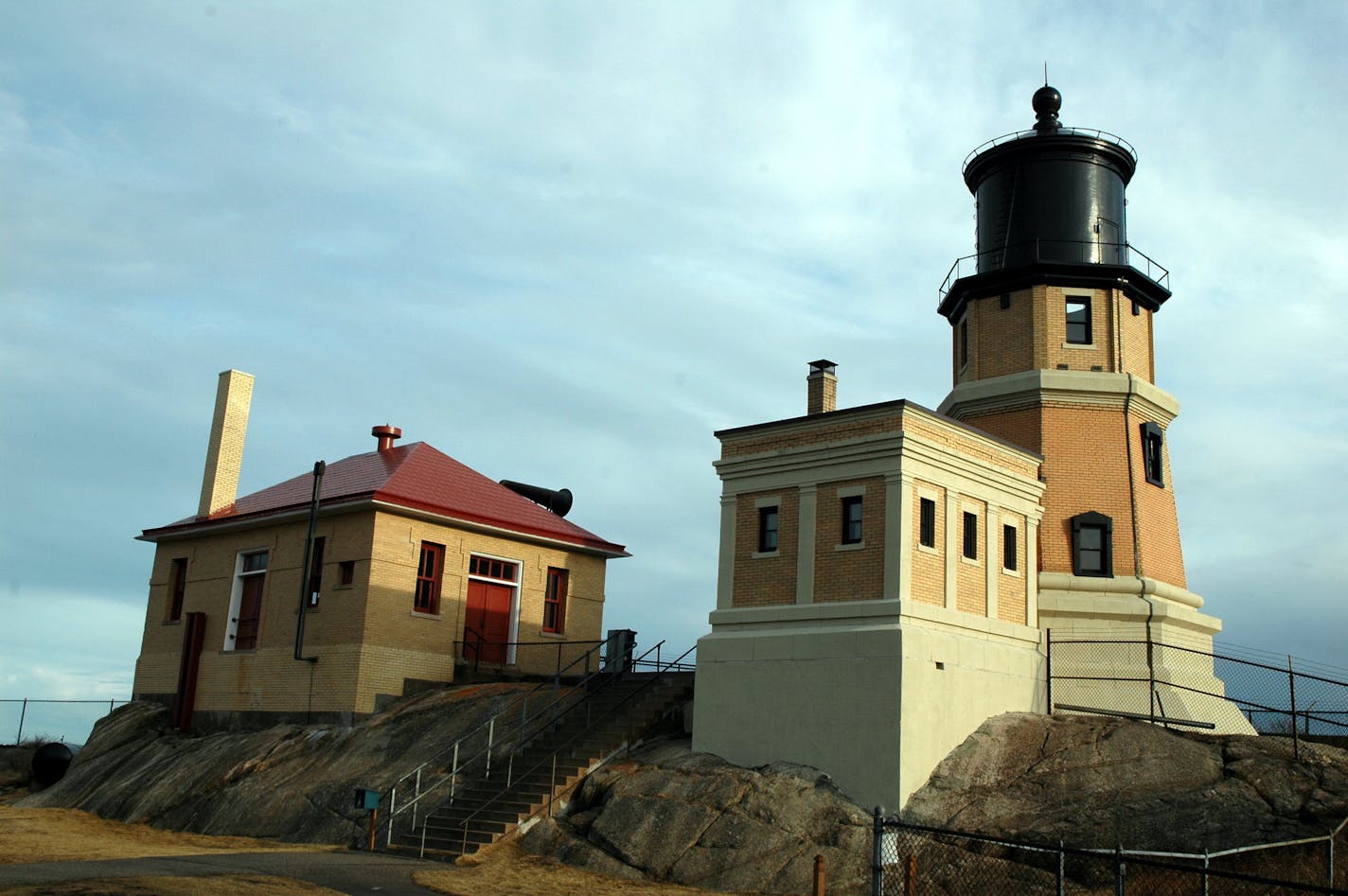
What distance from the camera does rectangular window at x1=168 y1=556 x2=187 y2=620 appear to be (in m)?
35.9

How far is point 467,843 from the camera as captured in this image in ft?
70.3

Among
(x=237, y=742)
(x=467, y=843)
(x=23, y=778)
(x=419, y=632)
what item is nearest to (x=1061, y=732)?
(x=467, y=843)

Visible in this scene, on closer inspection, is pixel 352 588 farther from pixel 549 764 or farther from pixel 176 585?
pixel 176 585

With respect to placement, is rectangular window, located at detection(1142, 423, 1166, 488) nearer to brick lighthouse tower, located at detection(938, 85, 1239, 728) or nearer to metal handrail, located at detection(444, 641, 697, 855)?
brick lighthouse tower, located at detection(938, 85, 1239, 728)

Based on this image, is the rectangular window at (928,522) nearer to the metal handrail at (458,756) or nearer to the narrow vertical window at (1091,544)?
the narrow vertical window at (1091,544)

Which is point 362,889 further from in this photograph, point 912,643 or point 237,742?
point 237,742

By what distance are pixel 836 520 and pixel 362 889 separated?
10608mm

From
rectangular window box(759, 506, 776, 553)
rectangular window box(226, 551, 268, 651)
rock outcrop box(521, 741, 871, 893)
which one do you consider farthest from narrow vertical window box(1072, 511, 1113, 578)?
rectangular window box(226, 551, 268, 651)

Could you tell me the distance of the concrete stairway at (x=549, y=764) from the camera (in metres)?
22.1

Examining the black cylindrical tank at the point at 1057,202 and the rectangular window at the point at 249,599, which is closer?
the black cylindrical tank at the point at 1057,202

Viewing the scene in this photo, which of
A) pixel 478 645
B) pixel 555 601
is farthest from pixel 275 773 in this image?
pixel 555 601

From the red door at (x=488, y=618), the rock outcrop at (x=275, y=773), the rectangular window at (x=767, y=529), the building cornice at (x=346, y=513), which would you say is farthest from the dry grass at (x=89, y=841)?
the rectangular window at (x=767, y=529)

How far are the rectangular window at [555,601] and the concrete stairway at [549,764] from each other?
6.59 m

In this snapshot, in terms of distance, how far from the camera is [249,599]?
110ft
